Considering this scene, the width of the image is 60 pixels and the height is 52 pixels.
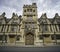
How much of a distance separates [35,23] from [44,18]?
4715 millimetres

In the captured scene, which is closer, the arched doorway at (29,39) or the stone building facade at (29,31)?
the stone building facade at (29,31)

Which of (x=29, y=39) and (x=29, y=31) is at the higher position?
(x=29, y=31)

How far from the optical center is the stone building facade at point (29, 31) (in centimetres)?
3136

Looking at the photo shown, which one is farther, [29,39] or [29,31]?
[29,31]

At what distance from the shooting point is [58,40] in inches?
1244

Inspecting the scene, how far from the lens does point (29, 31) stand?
32312 mm

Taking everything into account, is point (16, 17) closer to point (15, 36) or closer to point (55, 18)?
point (15, 36)

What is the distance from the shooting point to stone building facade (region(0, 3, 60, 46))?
103ft

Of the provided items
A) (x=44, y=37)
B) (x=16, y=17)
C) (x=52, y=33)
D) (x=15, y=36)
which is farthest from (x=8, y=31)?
(x=52, y=33)

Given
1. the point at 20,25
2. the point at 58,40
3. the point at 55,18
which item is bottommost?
the point at 58,40

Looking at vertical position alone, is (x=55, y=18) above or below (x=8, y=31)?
above

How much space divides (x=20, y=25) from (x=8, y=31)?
4.44m

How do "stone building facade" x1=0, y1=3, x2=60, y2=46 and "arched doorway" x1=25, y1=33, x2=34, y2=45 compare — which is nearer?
"stone building facade" x1=0, y1=3, x2=60, y2=46

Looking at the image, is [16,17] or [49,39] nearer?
[49,39]
